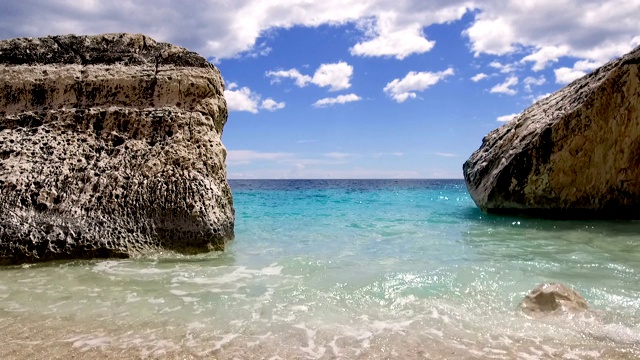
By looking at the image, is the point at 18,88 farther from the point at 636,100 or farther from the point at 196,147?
A: the point at 636,100

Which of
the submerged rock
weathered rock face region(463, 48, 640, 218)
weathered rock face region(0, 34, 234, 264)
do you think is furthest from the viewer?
weathered rock face region(463, 48, 640, 218)

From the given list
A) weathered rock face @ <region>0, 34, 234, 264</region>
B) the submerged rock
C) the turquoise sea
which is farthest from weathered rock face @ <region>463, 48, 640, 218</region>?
weathered rock face @ <region>0, 34, 234, 264</region>

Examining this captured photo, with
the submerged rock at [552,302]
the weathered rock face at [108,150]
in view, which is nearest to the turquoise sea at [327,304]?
the submerged rock at [552,302]

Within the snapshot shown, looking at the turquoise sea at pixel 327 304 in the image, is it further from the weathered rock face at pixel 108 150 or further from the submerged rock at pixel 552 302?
the weathered rock face at pixel 108 150

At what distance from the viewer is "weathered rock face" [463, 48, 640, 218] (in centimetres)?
969

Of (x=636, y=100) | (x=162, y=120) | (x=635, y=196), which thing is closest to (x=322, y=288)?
(x=162, y=120)

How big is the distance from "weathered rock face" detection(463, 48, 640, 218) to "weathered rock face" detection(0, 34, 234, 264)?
781cm

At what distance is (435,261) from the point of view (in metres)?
6.04

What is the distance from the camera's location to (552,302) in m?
3.79

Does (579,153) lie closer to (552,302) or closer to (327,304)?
(552,302)

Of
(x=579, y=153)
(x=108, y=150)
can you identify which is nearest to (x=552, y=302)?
(x=108, y=150)

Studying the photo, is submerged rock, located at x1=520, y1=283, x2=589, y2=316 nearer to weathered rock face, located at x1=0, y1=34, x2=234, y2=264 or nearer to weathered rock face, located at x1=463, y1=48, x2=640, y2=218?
weathered rock face, located at x1=0, y1=34, x2=234, y2=264

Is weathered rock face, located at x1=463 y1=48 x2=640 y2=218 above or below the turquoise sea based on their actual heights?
above

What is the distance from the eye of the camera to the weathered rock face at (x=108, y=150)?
230 inches
